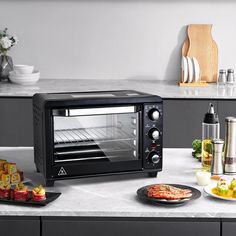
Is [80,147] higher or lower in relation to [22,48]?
lower

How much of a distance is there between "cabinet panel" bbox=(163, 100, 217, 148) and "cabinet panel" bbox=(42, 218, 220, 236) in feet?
7.53

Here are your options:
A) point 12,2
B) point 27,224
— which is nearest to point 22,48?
point 12,2

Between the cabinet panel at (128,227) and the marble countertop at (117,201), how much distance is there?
0.19ft

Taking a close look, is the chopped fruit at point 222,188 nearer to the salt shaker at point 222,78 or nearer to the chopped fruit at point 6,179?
the chopped fruit at point 6,179

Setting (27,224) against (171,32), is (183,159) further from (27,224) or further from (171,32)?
(171,32)

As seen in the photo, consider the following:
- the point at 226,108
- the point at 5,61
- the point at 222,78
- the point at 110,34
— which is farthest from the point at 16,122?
the point at 222,78

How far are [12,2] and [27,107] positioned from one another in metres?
1.11

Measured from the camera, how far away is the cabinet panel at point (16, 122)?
14.3ft

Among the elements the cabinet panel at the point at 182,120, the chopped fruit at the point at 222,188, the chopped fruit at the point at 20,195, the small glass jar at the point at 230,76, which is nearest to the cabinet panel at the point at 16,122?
the cabinet panel at the point at 182,120

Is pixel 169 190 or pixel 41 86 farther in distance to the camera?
pixel 41 86

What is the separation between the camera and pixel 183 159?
2691 mm

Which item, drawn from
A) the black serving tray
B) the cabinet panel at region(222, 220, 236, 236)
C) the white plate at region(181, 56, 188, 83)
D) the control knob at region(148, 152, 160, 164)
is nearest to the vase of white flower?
the white plate at region(181, 56, 188, 83)

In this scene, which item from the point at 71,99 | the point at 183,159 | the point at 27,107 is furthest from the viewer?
the point at 27,107

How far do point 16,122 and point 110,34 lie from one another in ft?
3.86
